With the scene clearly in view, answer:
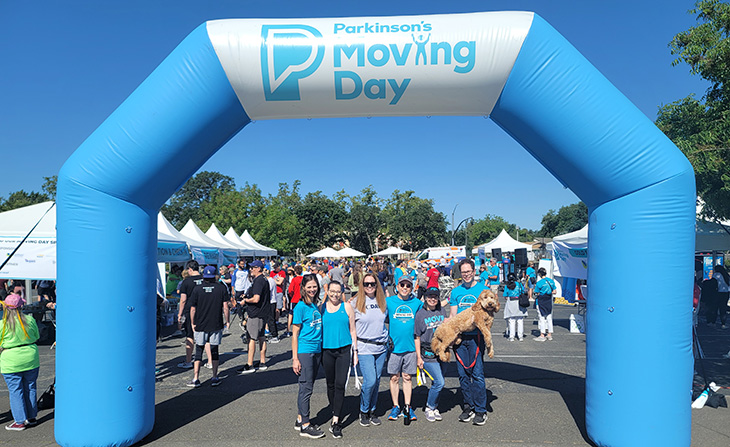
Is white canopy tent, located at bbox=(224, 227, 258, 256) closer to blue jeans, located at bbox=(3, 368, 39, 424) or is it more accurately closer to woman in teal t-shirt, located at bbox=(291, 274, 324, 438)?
blue jeans, located at bbox=(3, 368, 39, 424)

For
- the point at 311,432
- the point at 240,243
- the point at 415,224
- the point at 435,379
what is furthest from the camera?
the point at 415,224

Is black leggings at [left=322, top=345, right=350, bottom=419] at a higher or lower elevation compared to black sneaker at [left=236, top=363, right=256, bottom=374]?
higher

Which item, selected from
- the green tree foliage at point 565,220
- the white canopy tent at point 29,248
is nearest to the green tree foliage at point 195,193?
the green tree foliage at point 565,220

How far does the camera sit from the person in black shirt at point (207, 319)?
21.1 ft

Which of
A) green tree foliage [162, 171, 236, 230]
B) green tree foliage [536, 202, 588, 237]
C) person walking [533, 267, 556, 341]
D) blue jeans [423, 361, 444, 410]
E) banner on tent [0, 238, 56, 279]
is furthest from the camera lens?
green tree foliage [162, 171, 236, 230]

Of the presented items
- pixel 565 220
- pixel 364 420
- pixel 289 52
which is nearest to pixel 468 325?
pixel 364 420

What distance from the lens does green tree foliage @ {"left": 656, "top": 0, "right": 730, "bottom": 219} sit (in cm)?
752

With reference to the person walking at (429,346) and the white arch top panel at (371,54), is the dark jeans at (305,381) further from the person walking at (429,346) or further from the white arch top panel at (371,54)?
the white arch top panel at (371,54)

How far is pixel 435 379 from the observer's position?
5.01m

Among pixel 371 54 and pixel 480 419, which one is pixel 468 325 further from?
pixel 371 54

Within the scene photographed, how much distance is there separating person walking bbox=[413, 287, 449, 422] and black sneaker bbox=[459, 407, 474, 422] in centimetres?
24

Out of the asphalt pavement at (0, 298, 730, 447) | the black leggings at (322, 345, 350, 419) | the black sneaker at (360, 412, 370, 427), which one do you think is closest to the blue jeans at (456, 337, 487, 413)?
the asphalt pavement at (0, 298, 730, 447)

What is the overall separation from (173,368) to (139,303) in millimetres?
3675

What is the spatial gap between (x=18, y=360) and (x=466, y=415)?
4911mm
